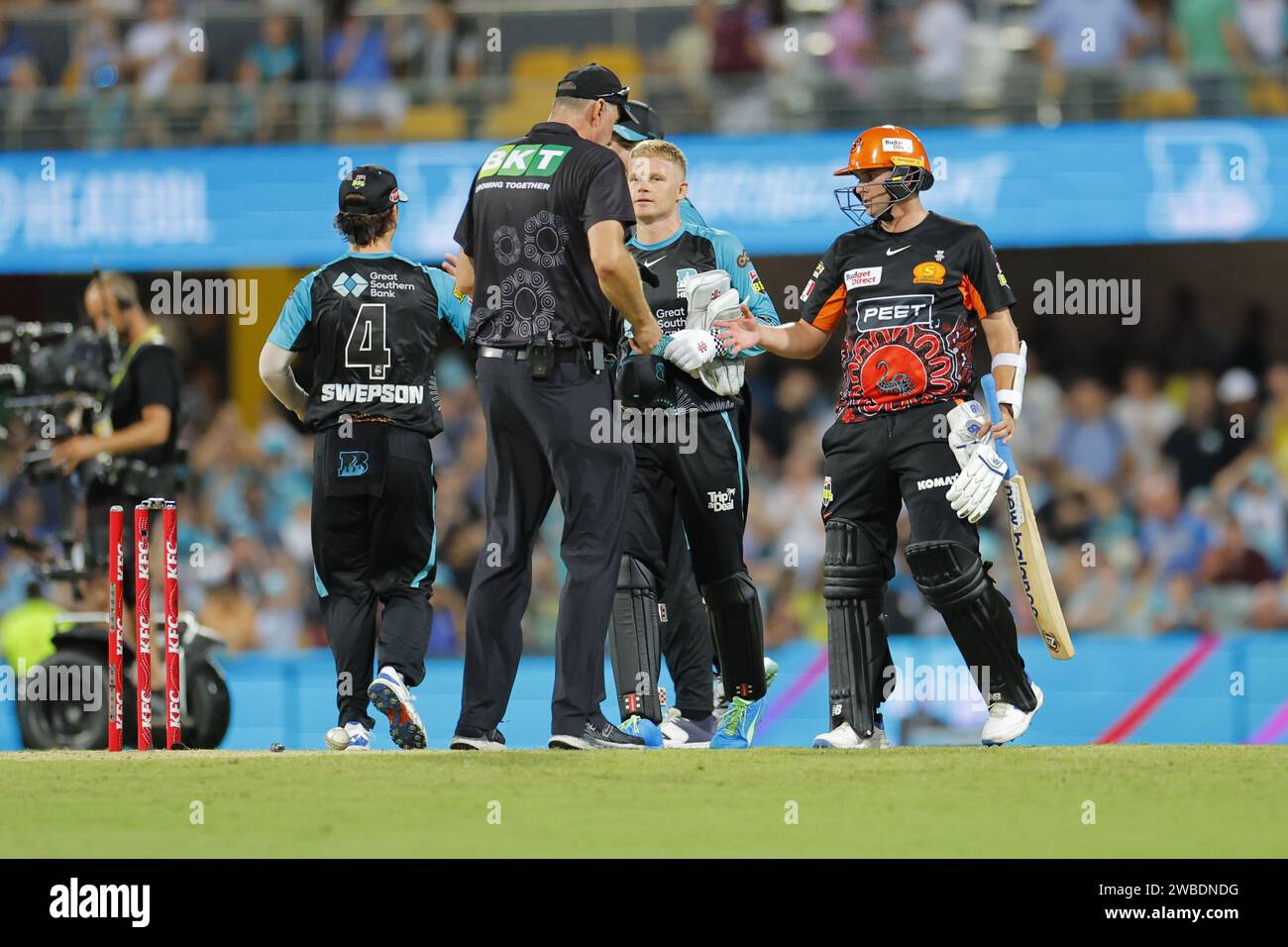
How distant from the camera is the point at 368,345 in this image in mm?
8250

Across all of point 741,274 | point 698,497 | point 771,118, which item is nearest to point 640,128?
point 741,274

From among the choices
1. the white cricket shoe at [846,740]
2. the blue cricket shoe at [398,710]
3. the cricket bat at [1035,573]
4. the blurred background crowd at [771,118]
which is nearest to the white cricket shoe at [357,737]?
the blue cricket shoe at [398,710]

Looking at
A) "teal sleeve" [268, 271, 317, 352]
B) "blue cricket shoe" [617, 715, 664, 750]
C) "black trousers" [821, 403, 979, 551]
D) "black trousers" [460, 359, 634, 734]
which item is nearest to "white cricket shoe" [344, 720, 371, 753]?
"blue cricket shoe" [617, 715, 664, 750]

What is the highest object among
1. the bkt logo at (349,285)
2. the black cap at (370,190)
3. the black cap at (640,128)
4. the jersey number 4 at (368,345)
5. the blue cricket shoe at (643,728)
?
the black cap at (640,128)

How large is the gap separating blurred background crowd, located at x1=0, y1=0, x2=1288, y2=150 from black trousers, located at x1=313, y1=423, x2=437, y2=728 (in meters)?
7.26

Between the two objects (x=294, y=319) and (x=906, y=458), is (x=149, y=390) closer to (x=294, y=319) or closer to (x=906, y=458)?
(x=294, y=319)

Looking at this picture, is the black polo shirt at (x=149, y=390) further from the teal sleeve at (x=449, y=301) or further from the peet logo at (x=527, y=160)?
the peet logo at (x=527, y=160)

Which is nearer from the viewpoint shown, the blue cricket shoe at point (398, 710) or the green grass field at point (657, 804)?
the green grass field at point (657, 804)

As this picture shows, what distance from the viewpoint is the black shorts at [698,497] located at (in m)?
8.19

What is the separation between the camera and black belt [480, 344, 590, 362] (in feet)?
23.2

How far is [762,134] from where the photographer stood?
1510 cm

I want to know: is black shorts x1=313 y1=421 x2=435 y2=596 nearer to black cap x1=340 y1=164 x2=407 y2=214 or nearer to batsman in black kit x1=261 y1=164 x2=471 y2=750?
batsman in black kit x1=261 y1=164 x2=471 y2=750

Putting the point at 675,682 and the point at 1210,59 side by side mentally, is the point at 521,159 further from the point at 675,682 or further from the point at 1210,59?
the point at 1210,59

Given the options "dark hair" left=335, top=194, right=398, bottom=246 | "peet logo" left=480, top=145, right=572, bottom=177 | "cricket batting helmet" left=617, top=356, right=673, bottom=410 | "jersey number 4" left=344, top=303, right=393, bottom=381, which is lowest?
"cricket batting helmet" left=617, top=356, right=673, bottom=410
